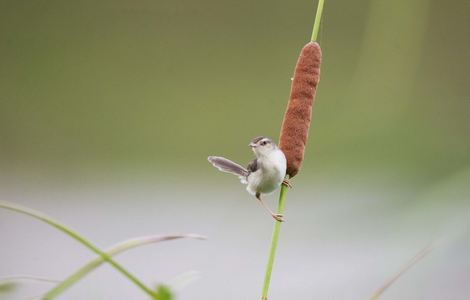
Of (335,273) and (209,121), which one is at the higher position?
(209,121)

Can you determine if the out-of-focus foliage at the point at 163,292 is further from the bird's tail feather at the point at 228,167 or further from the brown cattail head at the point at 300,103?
the bird's tail feather at the point at 228,167

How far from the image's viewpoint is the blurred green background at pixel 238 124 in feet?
2.87

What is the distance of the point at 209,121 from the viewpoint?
93 centimetres

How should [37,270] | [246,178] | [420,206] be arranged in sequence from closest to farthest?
[246,178] → [37,270] → [420,206]

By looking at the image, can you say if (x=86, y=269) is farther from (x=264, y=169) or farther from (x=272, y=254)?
(x=264, y=169)

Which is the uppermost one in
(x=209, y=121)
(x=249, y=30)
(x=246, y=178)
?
(x=249, y=30)

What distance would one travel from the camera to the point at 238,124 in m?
0.93

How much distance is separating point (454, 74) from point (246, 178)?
23.6 inches

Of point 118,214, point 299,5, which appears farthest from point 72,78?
point 299,5

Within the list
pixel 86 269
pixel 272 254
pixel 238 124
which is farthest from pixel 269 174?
pixel 238 124

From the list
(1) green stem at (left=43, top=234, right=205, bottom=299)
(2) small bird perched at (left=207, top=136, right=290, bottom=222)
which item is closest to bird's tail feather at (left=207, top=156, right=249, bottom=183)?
(2) small bird perched at (left=207, top=136, right=290, bottom=222)

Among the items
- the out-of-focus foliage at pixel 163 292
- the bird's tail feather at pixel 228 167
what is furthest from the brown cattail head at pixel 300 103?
the out-of-focus foliage at pixel 163 292

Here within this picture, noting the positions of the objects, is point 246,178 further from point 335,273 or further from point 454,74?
point 454,74

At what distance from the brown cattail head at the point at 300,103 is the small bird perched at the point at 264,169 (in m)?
0.01
